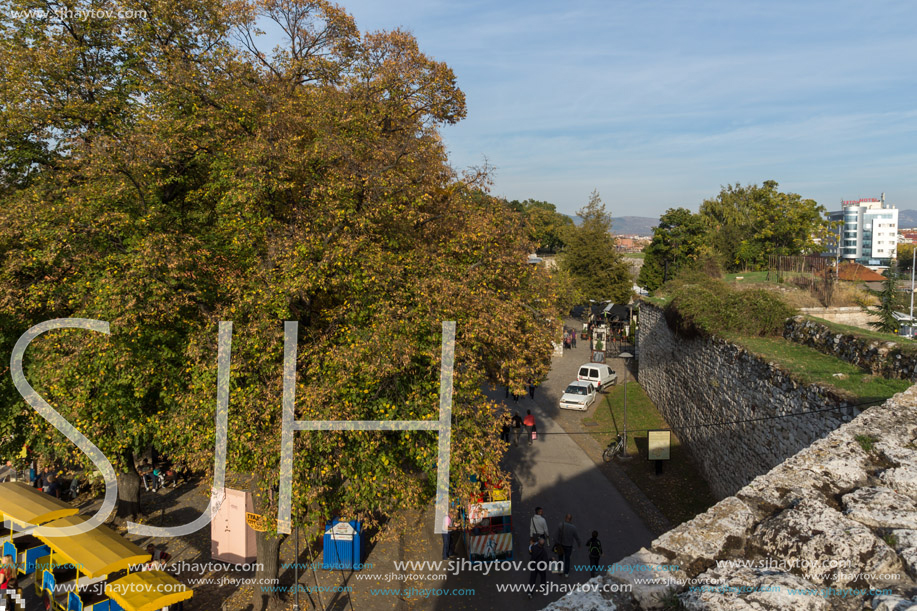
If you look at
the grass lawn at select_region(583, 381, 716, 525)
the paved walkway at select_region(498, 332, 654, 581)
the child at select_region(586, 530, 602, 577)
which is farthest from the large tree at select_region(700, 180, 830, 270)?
the child at select_region(586, 530, 602, 577)

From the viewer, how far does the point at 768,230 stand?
43.0 m

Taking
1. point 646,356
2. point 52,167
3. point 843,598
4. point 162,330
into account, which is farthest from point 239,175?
point 646,356

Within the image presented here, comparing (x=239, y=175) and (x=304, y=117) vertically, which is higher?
(x=304, y=117)

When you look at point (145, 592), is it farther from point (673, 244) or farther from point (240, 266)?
point (673, 244)

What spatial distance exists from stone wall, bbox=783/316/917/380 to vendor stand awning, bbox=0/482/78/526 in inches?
648

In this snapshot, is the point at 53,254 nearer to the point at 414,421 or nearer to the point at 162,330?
the point at 162,330

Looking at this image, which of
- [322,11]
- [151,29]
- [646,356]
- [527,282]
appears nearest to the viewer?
[151,29]

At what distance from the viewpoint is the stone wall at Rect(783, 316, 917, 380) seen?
988cm

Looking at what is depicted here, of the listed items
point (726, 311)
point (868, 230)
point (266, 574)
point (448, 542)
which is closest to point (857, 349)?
point (726, 311)

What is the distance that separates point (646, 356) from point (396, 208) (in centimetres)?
2091

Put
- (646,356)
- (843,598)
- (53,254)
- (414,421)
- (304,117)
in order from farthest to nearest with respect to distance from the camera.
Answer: (646,356) < (304,117) < (53,254) < (414,421) < (843,598)

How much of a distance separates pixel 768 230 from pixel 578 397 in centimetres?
2756

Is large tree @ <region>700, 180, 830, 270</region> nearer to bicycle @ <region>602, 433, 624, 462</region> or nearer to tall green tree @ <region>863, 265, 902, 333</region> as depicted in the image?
tall green tree @ <region>863, 265, 902, 333</region>

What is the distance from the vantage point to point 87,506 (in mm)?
16531
